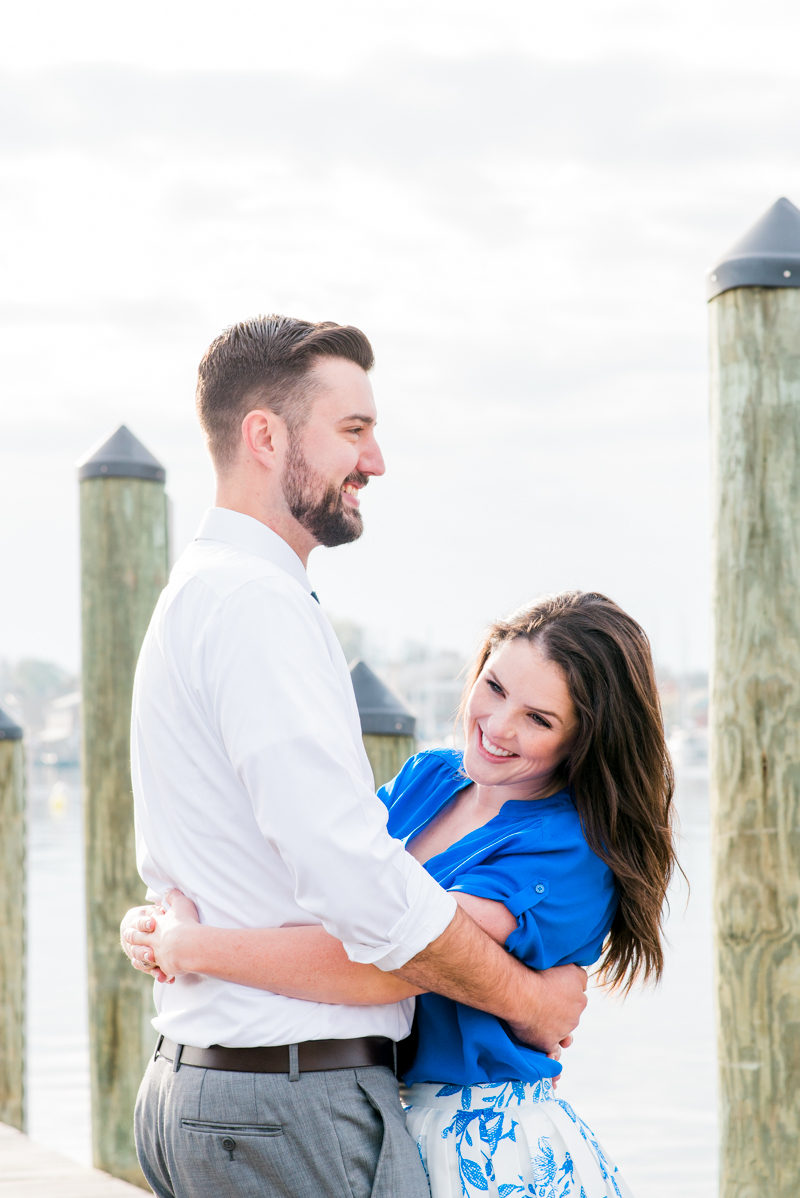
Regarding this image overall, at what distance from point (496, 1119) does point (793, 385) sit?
5.23 ft

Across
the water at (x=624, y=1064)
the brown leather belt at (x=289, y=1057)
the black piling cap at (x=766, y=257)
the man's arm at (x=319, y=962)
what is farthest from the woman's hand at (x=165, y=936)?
the water at (x=624, y=1064)

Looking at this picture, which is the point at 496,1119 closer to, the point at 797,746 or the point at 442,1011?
the point at 442,1011

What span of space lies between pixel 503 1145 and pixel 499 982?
0.27 meters

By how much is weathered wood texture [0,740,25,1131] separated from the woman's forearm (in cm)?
389

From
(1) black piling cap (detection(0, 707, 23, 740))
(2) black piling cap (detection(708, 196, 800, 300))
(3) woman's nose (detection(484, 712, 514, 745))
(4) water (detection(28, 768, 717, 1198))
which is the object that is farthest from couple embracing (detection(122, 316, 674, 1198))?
(1) black piling cap (detection(0, 707, 23, 740))

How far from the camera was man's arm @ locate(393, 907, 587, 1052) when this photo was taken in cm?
170

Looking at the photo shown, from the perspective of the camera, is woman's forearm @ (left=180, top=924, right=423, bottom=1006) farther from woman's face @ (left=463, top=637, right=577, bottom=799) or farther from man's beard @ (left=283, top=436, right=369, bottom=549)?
man's beard @ (left=283, top=436, right=369, bottom=549)

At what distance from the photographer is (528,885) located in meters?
1.87

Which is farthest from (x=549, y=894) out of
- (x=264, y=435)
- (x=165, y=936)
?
(x=264, y=435)

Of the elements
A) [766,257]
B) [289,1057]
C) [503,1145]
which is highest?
[766,257]

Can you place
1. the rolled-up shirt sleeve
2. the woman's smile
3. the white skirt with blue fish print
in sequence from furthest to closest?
the woman's smile → the white skirt with blue fish print → the rolled-up shirt sleeve

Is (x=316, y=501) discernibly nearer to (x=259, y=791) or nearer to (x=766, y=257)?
(x=259, y=791)

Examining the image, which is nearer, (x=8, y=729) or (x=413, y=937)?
(x=413, y=937)

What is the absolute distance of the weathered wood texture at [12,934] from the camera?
5320 millimetres
